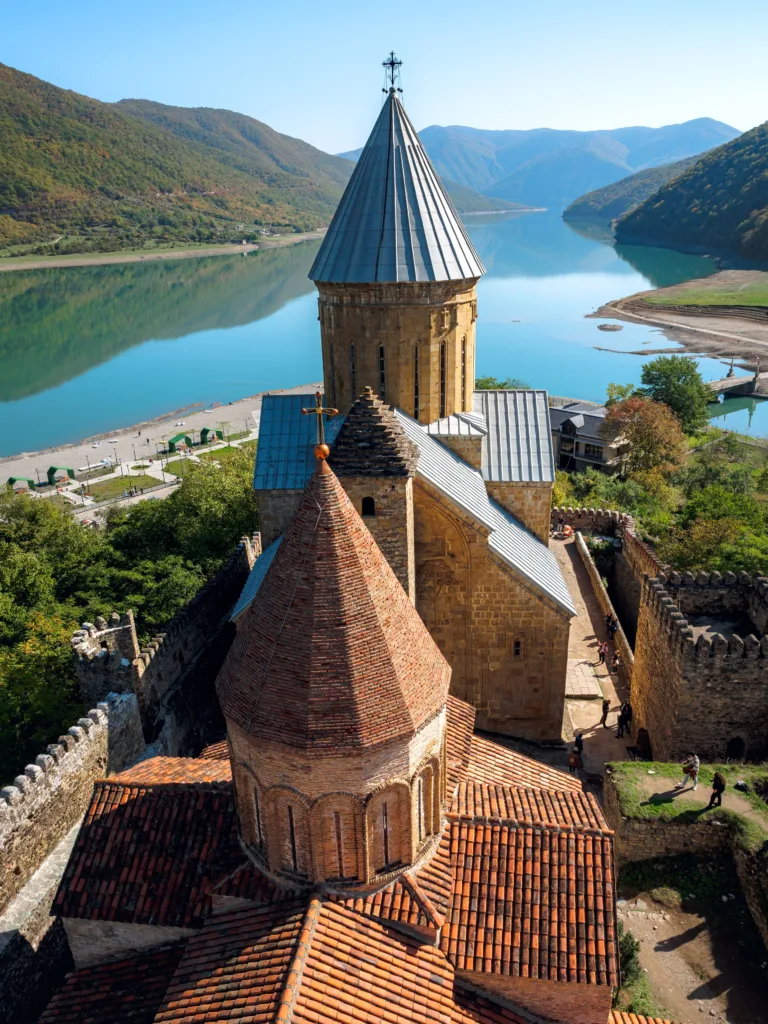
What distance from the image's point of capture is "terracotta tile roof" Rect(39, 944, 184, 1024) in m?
6.34

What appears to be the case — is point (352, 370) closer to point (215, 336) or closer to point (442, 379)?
point (442, 379)

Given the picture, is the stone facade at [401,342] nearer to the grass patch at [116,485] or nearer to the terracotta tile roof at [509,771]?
the terracotta tile roof at [509,771]

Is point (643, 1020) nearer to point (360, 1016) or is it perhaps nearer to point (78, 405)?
point (360, 1016)

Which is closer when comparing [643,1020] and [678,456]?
[643,1020]

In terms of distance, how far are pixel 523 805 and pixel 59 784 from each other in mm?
6744

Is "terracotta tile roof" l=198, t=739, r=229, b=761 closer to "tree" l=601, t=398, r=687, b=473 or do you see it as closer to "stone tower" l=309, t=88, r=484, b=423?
"stone tower" l=309, t=88, r=484, b=423

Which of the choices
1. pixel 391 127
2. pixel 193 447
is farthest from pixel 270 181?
pixel 391 127

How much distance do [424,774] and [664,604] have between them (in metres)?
7.42

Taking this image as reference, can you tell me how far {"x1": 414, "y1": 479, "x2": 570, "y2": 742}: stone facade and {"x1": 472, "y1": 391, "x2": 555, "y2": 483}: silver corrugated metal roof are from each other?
Answer: 82.4 inches

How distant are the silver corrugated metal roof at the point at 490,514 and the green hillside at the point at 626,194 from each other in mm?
169973

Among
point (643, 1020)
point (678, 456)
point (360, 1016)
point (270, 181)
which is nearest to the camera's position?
point (360, 1016)

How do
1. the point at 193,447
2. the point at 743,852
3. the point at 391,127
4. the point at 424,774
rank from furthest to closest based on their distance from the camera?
the point at 193,447 < the point at 391,127 < the point at 743,852 < the point at 424,774

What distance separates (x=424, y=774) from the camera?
645 centimetres

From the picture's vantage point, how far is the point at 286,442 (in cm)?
1322
